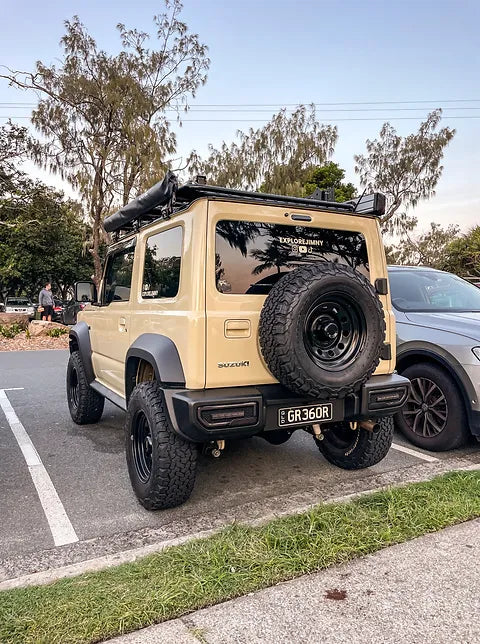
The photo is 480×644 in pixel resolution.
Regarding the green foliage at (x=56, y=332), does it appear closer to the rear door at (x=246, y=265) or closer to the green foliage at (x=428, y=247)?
the rear door at (x=246, y=265)

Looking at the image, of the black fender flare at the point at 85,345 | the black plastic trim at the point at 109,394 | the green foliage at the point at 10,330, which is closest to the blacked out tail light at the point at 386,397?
the black plastic trim at the point at 109,394

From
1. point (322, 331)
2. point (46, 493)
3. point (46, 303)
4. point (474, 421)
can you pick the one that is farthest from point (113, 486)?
point (46, 303)


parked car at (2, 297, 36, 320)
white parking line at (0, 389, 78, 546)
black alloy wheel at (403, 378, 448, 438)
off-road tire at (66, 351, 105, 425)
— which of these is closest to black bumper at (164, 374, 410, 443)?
white parking line at (0, 389, 78, 546)

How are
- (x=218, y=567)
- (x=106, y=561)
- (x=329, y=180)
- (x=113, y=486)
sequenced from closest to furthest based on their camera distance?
(x=218, y=567)
(x=106, y=561)
(x=113, y=486)
(x=329, y=180)

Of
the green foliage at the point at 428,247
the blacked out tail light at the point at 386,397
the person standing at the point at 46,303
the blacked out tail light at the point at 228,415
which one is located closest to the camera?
the blacked out tail light at the point at 228,415

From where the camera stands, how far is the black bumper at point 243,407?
2711 mm

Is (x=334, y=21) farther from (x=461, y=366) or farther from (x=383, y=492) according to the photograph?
(x=383, y=492)

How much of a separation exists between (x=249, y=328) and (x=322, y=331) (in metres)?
0.47

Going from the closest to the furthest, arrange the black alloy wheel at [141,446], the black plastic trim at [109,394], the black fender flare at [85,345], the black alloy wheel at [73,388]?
the black alloy wheel at [141,446] < the black plastic trim at [109,394] < the black fender flare at [85,345] < the black alloy wheel at [73,388]

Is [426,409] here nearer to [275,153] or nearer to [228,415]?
[228,415]

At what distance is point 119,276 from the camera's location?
452cm

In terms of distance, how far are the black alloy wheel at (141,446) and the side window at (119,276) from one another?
3.84 feet

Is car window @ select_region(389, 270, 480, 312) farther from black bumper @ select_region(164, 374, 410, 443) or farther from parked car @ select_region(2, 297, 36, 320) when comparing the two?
parked car @ select_region(2, 297, 36, 320)

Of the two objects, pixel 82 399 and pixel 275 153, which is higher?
pixel 275 153
